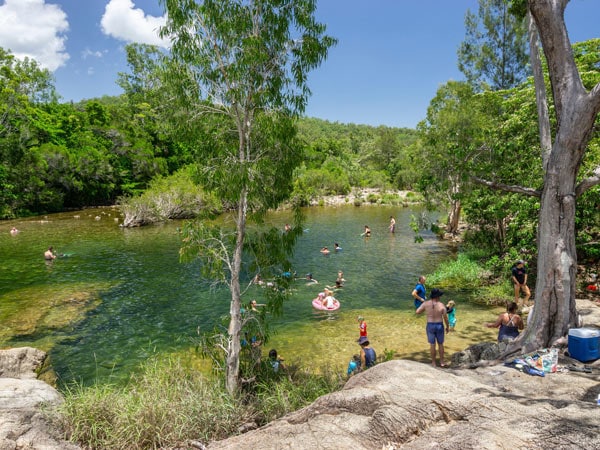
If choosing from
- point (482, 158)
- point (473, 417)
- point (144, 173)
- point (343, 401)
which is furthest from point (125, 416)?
point (144, 173)

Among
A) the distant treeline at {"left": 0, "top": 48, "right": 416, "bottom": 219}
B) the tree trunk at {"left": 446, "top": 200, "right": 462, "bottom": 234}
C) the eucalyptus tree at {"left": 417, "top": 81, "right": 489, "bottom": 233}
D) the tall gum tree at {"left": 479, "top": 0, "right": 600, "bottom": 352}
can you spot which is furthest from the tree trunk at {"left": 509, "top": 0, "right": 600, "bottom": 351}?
the distant treeline at {"left": 0, "top": 48, "right": 416, "bottom": 219}

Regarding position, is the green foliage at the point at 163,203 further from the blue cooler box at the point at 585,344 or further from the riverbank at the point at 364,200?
the blue cooler box at the point at 585,344

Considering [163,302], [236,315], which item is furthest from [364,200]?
[236,315]

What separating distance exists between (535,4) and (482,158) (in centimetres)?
620

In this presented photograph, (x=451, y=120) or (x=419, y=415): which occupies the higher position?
(x=451, y=120)

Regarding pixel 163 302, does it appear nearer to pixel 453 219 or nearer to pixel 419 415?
pixel 419 415

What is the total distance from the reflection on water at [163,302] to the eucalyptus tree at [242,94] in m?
4.97

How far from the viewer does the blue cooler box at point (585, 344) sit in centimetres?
793

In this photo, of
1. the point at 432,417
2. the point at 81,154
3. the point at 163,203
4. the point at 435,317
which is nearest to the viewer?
the point at 432,417

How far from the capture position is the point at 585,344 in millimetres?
7941

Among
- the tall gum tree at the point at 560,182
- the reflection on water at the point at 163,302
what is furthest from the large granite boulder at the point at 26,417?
the tall gum tree at the point at 560,182

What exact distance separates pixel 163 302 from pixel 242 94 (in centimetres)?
1319

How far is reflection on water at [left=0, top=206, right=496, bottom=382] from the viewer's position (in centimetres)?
1345

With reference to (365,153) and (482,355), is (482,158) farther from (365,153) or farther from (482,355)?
(365,153)
